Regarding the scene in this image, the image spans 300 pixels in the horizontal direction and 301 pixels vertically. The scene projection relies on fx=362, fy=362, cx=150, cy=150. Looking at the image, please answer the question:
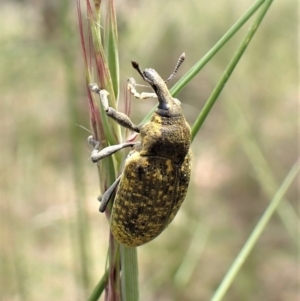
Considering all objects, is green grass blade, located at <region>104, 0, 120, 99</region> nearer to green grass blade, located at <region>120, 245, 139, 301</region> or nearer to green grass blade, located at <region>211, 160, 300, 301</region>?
green grass blade, located at <region>120, 245, 139, 301</region>

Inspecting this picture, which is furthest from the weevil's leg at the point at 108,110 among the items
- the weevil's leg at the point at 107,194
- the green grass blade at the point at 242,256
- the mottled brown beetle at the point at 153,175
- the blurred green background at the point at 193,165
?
the green grass blade at the point at 242,256

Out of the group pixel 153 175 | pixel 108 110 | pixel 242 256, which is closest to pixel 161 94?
pixel 153 175

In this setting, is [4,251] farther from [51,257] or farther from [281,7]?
[281,7]

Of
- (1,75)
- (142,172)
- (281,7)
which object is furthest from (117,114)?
(281,7)

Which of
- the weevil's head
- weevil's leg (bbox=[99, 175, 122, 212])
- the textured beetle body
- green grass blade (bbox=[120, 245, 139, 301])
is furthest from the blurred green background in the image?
green grass blade (bbox=[120, 245, 139, 301])

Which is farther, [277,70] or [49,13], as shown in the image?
[277,70]

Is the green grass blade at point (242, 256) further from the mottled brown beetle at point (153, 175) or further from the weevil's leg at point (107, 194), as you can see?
the weevil's leg at point (107, 194)
